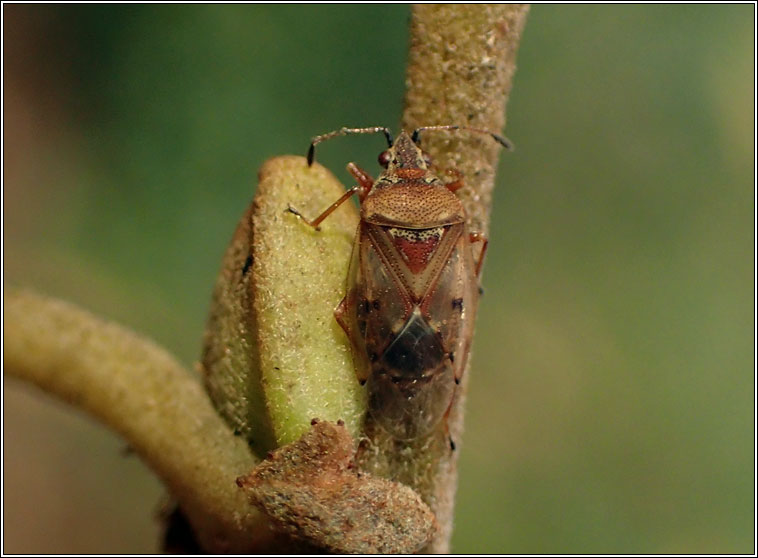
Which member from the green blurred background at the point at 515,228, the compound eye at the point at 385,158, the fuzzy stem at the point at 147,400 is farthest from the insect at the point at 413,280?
the green blurred background at the point at 515,228

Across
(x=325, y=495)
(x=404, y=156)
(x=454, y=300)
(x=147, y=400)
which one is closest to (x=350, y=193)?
(x=404, y=156)

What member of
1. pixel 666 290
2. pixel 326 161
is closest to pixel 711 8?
pixel 666 290

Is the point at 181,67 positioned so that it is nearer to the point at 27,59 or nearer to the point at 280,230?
the point at 27,59

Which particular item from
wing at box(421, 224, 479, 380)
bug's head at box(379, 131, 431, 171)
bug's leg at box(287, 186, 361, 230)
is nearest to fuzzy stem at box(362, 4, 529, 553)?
bug's head at box(379, 131, 431, 171)

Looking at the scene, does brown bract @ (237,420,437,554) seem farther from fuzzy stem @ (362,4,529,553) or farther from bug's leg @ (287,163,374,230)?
bug's leg @ (287,163,374,230)

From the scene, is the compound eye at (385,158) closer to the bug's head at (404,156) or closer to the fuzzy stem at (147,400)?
the bug's head at (404,156)
